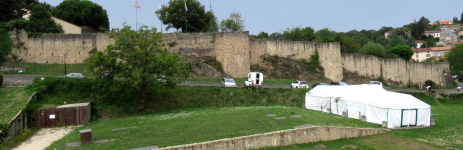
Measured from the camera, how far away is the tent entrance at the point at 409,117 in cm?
1798

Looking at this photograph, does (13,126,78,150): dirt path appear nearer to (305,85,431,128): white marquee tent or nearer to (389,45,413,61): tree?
(305,85,431,128): white marquee tent

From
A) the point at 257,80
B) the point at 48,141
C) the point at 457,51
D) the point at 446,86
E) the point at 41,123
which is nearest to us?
the point at 48,141

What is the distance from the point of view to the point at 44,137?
18.5 meters

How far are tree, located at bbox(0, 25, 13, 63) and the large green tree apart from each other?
19.2 m

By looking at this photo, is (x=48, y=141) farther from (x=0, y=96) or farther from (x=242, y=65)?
(x=242, y=65)

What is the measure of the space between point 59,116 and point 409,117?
2078 centimetres

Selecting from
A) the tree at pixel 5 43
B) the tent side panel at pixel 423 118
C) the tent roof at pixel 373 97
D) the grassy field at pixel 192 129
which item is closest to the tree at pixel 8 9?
the tree at pixel 5 43

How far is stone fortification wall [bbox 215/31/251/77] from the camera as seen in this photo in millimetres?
38312

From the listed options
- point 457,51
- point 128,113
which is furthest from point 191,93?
point 457,51

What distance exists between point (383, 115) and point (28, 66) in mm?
38155

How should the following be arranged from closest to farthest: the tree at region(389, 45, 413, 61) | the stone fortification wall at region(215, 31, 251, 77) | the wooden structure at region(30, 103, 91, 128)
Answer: the wooden structure at region(30, 103, 91, 128), the stone fortification wall at region(215, 31, 251, 77), the tree at region(389, 45, 413, 61)

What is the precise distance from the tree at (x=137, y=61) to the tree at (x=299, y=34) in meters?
43.3

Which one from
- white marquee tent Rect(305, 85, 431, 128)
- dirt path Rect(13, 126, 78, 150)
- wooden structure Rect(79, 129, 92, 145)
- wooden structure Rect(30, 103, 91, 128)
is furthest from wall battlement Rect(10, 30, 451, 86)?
wooden structure Rect(79, 129, 92, 145)

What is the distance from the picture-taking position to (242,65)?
38469 millimetres
